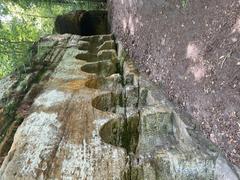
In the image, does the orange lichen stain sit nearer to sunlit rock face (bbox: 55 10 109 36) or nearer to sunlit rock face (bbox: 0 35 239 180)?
sunlit rock face (bbox: 0 35 239 180)

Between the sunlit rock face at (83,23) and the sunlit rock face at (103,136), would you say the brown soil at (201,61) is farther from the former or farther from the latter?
the sunlit rock face at (83,23)

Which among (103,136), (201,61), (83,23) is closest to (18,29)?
(83,23)

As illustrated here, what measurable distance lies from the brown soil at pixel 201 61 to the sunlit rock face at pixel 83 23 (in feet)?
18.2

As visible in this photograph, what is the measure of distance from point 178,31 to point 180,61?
0.48 meters

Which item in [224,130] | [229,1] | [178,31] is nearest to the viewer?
[224,130]

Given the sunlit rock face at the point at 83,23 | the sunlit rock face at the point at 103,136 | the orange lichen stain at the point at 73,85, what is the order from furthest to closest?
the sunlit rock face at the point at 83,23 < the orange lichen stain at the point at 73,85 < the sunlit rock face at the point at 103,136

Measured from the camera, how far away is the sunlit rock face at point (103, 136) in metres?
2.80

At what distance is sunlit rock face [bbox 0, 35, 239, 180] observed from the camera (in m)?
2.80

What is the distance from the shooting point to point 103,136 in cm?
346

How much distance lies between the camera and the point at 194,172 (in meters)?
2.91

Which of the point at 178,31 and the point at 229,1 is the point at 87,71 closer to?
the point at 178,31

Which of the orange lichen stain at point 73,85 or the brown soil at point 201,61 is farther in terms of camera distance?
the orange lichen stain at point 73,85

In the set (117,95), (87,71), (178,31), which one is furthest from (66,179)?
(87,71)

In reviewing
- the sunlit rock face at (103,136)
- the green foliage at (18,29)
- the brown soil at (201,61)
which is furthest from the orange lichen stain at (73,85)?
the green foliage at (18,29)
